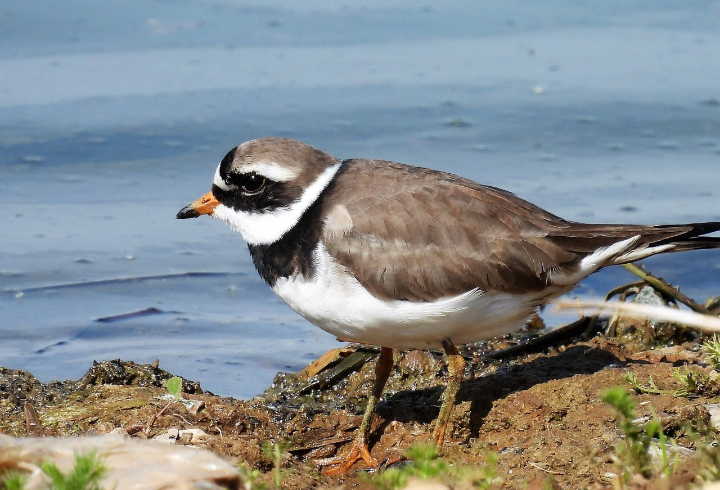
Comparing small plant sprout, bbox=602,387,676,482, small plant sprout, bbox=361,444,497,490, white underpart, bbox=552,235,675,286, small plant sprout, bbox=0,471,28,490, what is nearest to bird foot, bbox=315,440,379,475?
white underpart, bbox=552,235,675,286

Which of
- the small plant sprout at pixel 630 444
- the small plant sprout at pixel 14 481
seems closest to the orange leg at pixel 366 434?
the small plant sprout at pixel 630 444

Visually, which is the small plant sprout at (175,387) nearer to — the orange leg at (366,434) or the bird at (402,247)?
the bird at (402,247)

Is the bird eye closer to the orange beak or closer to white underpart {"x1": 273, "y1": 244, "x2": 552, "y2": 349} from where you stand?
the orange beak

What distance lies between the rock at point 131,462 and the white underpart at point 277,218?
6.60 ft

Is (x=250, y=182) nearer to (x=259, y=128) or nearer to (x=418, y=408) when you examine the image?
(x=418, y=408)

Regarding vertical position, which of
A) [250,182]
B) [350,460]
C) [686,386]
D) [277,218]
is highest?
[250,182]

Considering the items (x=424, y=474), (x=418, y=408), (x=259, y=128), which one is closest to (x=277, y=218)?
(x=418, y=408)

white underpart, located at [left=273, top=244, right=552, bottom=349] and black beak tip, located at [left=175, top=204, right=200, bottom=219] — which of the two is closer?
white underpart, located at [left=273, top=244, right=552, bottom=349]

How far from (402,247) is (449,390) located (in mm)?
853

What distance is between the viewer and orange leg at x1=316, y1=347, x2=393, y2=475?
5637 millimetres

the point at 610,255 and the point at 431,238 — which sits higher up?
the point at 431,238

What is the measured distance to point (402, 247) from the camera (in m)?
5.57

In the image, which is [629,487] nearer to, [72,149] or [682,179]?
[682,179]

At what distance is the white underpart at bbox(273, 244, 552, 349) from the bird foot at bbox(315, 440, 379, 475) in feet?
1.93
